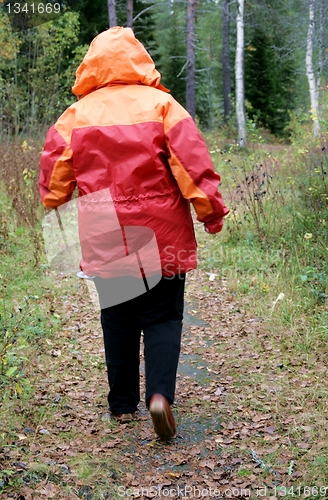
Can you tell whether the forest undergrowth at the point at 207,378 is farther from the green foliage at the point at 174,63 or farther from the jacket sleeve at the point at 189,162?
the green foliage at the point at 174,63

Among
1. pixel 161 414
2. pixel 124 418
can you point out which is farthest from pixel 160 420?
pixel 124 418

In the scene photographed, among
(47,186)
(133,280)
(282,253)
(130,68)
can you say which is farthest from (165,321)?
(282,253)

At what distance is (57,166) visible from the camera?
8.79 feet

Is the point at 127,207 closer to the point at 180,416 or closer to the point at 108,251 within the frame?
the point at 108,251

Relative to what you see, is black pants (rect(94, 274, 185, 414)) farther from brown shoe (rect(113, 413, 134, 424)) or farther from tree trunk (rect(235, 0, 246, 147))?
tree trunk (rect(235, 0, 246, 147))

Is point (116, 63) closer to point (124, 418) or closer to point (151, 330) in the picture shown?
point (151, 330)

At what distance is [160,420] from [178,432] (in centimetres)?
42

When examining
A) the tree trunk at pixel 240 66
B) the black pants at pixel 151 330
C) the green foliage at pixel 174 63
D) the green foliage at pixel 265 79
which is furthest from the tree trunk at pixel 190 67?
the black pants at pixel 151 330

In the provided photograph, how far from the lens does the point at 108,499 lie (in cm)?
238

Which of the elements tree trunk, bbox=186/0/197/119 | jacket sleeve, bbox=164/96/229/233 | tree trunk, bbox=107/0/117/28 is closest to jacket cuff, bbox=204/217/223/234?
jacket sleeve, bbox=164/96/229/233

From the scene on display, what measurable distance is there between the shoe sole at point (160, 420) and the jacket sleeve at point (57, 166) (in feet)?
3.92

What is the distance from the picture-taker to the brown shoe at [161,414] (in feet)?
8.55

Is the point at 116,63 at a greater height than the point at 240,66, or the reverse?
the point at 116,63

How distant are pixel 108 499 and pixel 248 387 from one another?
1.36m
